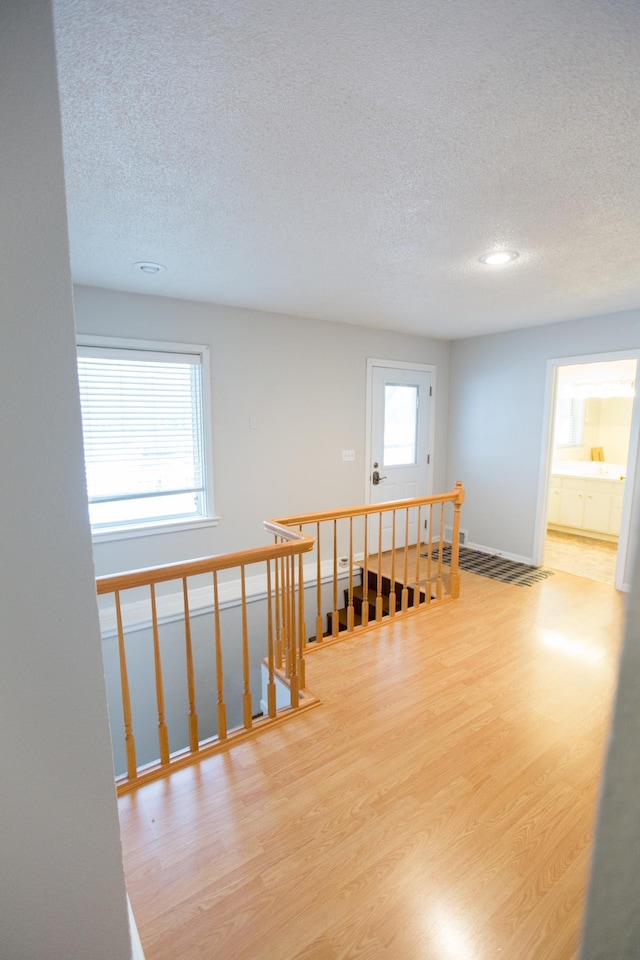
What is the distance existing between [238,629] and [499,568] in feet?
8.44

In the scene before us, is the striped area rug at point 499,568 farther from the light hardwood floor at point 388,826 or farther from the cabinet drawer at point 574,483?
the cabinet drawer at point 574,483

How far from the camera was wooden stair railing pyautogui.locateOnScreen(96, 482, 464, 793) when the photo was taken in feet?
6.41

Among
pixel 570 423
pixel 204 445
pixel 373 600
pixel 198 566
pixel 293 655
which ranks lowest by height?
pixel 373 600

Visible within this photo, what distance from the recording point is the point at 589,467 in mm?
5820

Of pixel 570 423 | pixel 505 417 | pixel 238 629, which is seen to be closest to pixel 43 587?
pixel 238 629

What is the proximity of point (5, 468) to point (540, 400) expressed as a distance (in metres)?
4.33

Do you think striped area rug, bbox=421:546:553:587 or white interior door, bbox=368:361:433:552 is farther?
white interior door, bbox=368:361:433:552

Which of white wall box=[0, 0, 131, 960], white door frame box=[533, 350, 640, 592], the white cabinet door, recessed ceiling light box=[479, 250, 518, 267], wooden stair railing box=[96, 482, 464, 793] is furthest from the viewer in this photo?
the white cabinet door

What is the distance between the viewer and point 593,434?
6176 millimetres

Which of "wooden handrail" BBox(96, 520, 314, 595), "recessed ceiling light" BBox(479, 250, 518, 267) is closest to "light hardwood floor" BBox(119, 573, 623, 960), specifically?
"wooden handrail" BBox(96, 520, 314, 595)

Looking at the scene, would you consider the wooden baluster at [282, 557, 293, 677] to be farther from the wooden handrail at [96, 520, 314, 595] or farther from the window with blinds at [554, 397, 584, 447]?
the window with blinds at [554, 397, 584, 447]

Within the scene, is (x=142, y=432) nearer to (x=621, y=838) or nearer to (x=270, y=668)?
(x=270, y=668)

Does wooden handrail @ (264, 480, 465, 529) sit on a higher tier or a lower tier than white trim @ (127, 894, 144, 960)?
higher

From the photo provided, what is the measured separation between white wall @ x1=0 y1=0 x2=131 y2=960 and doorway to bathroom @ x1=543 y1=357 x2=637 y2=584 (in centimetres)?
419
